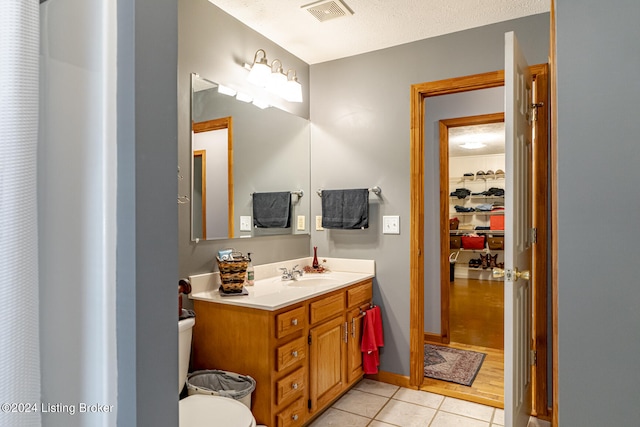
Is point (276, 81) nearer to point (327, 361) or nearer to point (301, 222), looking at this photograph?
point (301, 222)

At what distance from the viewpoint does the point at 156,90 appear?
29.5 inches

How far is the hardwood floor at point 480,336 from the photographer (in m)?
2.71

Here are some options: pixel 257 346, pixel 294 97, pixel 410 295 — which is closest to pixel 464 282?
pixel 410 295

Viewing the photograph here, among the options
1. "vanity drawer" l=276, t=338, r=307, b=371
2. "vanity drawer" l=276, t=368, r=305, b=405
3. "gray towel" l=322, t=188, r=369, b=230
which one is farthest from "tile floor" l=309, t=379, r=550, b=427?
"gray towel" l=322, t=188, r=369, b=230

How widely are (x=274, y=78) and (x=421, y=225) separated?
1.54 metres

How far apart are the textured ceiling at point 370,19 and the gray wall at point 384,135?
0.12 metres

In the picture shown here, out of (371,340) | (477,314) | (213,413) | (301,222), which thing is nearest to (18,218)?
(213,413)

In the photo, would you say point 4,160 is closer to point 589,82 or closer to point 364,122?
point 589,82

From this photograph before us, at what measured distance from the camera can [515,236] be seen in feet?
5.89

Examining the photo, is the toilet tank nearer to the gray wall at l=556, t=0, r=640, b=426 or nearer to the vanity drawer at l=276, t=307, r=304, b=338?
the vanity drawer at l=276, t=307, r=304, b=338

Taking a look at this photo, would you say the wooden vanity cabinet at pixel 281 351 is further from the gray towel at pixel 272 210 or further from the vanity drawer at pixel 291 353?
the gray towel at pixel 272 210

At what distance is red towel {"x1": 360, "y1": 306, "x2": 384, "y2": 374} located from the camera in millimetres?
2719

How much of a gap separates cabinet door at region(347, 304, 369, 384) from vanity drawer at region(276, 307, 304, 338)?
603 millimetres

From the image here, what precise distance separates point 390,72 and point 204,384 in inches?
97.8
